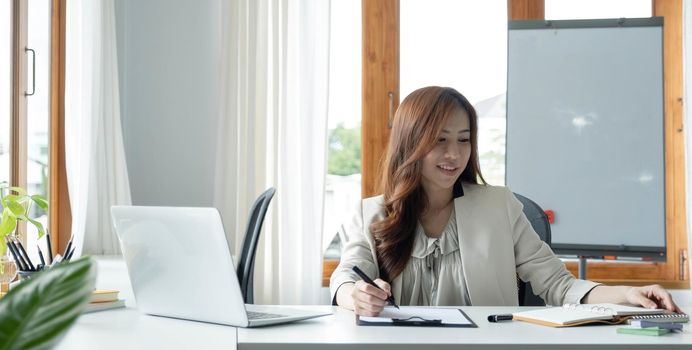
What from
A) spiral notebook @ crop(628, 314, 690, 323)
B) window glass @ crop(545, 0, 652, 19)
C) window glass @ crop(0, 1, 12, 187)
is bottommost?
spiral notebook @ crop(628, 314, 690, 323)

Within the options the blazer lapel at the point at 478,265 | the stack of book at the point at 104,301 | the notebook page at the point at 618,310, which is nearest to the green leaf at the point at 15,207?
the stack of book at the point at 104,301

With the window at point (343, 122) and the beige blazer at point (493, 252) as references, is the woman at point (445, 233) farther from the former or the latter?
the window at point (343, 122)

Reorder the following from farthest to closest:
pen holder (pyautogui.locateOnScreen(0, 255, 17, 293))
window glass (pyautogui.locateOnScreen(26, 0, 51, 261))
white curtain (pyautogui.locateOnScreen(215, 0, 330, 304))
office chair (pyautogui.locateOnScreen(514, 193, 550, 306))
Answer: white curtain (pyautogui.locateOnScreen(215, 0, 330, 304)), window glass (pyautogui.locateOnScreen(26, 0, 51, 261)), office chair (pyautogui.locateOnScreen(514, 193, 550, 306)), pen holder (pyautogui.locateOnScreen(0, 255, 17, 293))

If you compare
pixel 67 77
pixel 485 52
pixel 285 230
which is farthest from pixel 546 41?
pixel 67 77

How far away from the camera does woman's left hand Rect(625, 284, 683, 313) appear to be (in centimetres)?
179

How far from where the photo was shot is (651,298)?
6.05ft

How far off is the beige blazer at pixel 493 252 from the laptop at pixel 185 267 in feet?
1.69

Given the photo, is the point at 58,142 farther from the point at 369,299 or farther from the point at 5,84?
the point at 369,299

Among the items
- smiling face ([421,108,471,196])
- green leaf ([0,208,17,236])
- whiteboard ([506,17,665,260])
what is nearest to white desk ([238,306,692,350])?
smiling face ([421,108,471,196])

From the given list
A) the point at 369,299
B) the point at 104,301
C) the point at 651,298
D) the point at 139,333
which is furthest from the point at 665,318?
the point at 104,301

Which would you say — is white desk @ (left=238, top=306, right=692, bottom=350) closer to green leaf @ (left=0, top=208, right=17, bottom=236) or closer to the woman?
the woman

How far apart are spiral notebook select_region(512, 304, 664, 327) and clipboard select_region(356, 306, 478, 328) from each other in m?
0.13

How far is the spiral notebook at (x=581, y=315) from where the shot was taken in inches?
63.5

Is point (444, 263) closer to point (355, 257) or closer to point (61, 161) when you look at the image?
point (355, 257)
